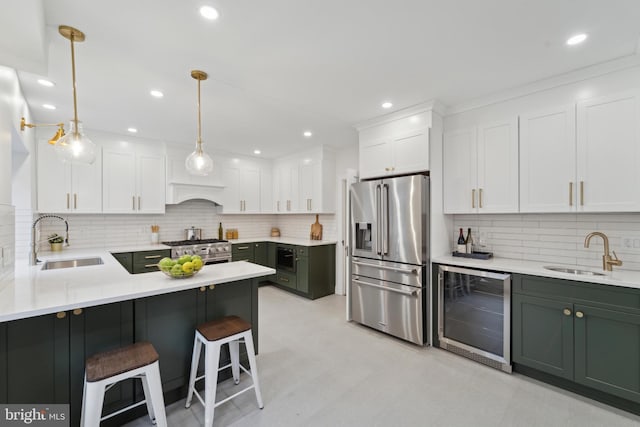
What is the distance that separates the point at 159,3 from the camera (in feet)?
5.27

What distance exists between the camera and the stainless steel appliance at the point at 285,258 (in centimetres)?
497

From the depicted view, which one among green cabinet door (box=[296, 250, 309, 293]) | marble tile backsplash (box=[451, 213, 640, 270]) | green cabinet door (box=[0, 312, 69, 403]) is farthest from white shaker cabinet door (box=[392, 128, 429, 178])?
green cabinet door (box=[0, 312, 69, 403])

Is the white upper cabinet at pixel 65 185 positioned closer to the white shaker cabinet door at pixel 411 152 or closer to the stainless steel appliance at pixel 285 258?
the stainless steel appliance at pixel 285 258

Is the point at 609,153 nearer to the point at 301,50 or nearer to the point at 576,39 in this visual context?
the point at 576,39

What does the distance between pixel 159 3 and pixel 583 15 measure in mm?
2534

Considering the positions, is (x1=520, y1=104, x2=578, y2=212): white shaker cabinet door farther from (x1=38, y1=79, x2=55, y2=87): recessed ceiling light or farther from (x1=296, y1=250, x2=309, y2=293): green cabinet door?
(x1=38, y1=79, x2=55, y2=87): recessed ceiling light

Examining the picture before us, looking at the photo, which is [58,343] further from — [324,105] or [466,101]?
[466,101]

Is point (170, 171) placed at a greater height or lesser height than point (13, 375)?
greater

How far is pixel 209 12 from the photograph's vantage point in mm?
1682

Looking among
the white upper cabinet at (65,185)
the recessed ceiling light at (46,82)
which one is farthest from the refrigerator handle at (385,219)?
the white upper cabinet at (65,185)

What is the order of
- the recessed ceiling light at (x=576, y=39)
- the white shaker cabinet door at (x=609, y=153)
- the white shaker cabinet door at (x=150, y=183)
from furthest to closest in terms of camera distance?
the white shaker cabinet door at (x=150, y=183)
the white shaker cabinet door at (x=609, y=153)
the recessed ceiling light at (x=576, y=39)

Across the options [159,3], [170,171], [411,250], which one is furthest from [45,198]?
[411,250]

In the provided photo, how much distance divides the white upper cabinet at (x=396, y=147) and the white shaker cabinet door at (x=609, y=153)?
50.3 inches

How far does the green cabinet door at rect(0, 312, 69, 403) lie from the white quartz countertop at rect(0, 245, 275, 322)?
15 cm
